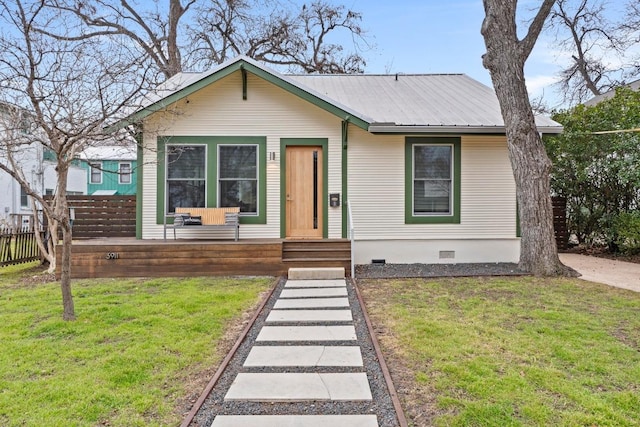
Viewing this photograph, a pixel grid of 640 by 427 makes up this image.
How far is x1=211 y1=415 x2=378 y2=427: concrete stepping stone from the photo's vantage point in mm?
2506

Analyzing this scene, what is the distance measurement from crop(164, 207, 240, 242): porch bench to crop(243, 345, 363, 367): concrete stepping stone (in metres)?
4.62

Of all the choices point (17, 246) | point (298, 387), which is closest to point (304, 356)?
point (298, 387)

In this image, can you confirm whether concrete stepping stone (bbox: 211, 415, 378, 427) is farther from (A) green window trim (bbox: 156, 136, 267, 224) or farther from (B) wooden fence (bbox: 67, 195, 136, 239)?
(B) wooden fence (bbox: 67, 195, 136, 239)

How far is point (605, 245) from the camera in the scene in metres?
10.9

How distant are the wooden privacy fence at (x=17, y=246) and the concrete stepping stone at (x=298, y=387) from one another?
7963 mm

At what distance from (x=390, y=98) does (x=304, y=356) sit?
7.90 m

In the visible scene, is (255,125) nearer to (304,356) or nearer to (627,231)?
(304,356)

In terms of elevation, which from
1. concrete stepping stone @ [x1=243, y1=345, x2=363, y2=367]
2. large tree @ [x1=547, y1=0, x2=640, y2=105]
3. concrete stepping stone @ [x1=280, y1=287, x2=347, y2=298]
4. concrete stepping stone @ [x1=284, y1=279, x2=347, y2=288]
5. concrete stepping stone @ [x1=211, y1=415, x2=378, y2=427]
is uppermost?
large tree @ [x1=547, y1=0, x2=640, y2=105]

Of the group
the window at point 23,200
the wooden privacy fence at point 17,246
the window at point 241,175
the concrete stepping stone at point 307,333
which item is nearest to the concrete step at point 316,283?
the concrete stepping stone at point 307,333

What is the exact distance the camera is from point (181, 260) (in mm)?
7559

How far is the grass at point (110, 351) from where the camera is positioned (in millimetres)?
2682

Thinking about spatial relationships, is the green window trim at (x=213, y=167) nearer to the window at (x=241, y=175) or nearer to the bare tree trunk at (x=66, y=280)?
the window at (x=241, y=175)

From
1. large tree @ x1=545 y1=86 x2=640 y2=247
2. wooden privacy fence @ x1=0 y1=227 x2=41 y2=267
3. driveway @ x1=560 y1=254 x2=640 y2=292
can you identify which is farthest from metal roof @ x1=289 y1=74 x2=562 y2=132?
wooden privacy fence @ x1=0 y1=227 x2=41 y2=267

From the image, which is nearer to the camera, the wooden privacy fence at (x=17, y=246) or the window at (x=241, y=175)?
the wooden privacy fence at (x=17, y=246)
